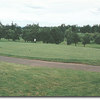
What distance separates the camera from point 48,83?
8445mm

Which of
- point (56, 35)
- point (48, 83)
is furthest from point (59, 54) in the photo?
point (56, 35)

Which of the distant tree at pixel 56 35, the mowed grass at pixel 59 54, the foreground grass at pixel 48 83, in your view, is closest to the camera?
the foreground grass at pixel 48 83

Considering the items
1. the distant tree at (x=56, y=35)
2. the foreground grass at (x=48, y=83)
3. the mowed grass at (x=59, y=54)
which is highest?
the distant tree at (x=56, y=35)

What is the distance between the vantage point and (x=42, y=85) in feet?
26.6

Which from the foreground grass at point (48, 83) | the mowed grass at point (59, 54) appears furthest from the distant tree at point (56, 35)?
the foreground grass at point (48, 83)

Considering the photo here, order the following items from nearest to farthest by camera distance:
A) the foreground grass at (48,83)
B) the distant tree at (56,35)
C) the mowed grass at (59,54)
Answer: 1. the foreground grass at (48,83)
2. the mowed grass at (59,54)
3. the distant tree at (56,35)

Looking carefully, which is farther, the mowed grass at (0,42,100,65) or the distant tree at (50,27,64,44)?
the distant tree at (50,27,64,44)

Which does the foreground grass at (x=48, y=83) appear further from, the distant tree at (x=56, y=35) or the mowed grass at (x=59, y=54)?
the distant tree at (x=56, y=35)

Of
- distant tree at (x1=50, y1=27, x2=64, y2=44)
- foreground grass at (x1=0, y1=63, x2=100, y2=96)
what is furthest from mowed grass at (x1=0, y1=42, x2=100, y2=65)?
distant tree at (x1=50, y1=27, x2=64, y2=44)

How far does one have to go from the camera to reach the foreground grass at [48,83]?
23.5ft

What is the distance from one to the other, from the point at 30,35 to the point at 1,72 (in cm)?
5765

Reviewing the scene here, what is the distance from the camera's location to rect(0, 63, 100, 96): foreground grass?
282 inches

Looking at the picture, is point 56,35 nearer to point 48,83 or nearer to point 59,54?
point 59,54

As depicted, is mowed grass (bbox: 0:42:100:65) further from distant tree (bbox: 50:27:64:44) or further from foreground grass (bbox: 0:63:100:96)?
distant tree (bbox: 50:27:64:44)
